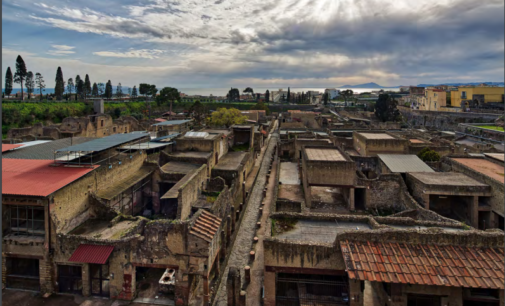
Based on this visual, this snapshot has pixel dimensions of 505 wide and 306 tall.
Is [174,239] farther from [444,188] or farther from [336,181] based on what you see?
[444,188]

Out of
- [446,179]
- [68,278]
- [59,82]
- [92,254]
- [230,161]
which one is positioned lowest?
[68,278]

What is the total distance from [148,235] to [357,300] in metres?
9.38

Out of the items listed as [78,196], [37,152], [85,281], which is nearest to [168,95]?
[37,152]

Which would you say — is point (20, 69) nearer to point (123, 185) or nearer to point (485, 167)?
point (123, 185)

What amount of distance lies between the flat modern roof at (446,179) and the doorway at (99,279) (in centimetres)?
2065

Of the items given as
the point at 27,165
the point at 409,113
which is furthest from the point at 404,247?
the point at 409,113

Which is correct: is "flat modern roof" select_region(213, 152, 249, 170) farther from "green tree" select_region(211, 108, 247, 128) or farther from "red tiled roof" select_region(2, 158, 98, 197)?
"green tree" select_region(211, 108, 247, 128)

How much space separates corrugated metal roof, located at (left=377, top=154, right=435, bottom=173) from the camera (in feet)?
84.7

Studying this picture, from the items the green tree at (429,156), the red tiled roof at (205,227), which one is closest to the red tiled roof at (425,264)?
the red tiled roof at (205,227)

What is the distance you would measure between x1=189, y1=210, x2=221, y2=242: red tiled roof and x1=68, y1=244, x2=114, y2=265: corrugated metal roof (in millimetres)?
3896

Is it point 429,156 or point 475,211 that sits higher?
point 429,156

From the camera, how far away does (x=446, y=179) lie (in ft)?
75.0

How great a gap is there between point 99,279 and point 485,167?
92.6ft

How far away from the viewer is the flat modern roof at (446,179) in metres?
21.5
